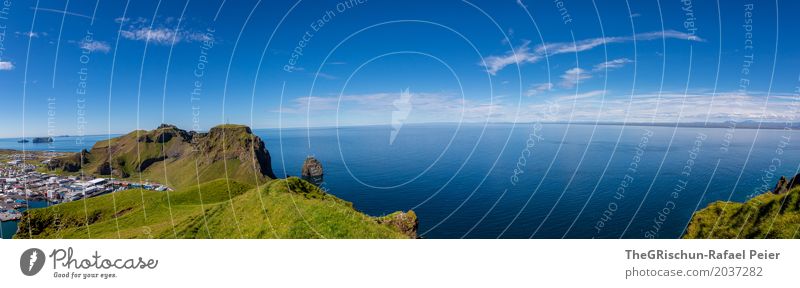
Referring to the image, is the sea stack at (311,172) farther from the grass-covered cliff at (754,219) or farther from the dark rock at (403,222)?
the grass-covered cliff at (754,219)

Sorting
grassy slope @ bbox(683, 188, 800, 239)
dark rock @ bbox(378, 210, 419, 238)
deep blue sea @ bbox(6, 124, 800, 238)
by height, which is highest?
grassy slope @ bbox(683, 188, 800, 239)

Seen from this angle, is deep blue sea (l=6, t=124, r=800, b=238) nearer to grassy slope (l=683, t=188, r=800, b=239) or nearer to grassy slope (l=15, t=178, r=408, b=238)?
grassy slope (l=683, t=188, r=800, b=239)

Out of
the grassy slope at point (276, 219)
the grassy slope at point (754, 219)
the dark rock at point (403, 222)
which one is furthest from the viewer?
the dark rock at point (403, 222)

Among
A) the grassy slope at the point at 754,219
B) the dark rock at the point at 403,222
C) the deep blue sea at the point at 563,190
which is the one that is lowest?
the deep blue sea at the point at 563,190

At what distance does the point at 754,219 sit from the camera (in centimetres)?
1586

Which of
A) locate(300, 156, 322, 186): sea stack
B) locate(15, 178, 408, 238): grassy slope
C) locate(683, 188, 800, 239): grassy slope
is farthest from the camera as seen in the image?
locate(300, 156, 322, 186): sea stack

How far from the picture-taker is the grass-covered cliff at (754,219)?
1370 cm

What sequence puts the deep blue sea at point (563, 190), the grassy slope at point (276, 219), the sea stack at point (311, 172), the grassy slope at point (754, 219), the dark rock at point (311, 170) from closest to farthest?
the grassy slope at point (754, 219), the grassy slope at point (276, 219), the deep blue sea at point (563, 190), the sea stack at point (311, 172), the dark rock at point (311, 170)

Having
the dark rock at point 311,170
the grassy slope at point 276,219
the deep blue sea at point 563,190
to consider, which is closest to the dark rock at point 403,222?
the grassy slope at point 276,219

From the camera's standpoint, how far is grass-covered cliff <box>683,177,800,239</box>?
44.9 feet

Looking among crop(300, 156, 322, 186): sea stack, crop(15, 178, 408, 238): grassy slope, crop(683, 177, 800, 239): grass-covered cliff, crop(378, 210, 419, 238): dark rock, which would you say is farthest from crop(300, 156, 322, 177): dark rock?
crop(683, 177, 800, 239): grass-covered cliff

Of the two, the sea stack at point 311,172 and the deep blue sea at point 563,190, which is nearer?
the deep blue sea at point 563,190
